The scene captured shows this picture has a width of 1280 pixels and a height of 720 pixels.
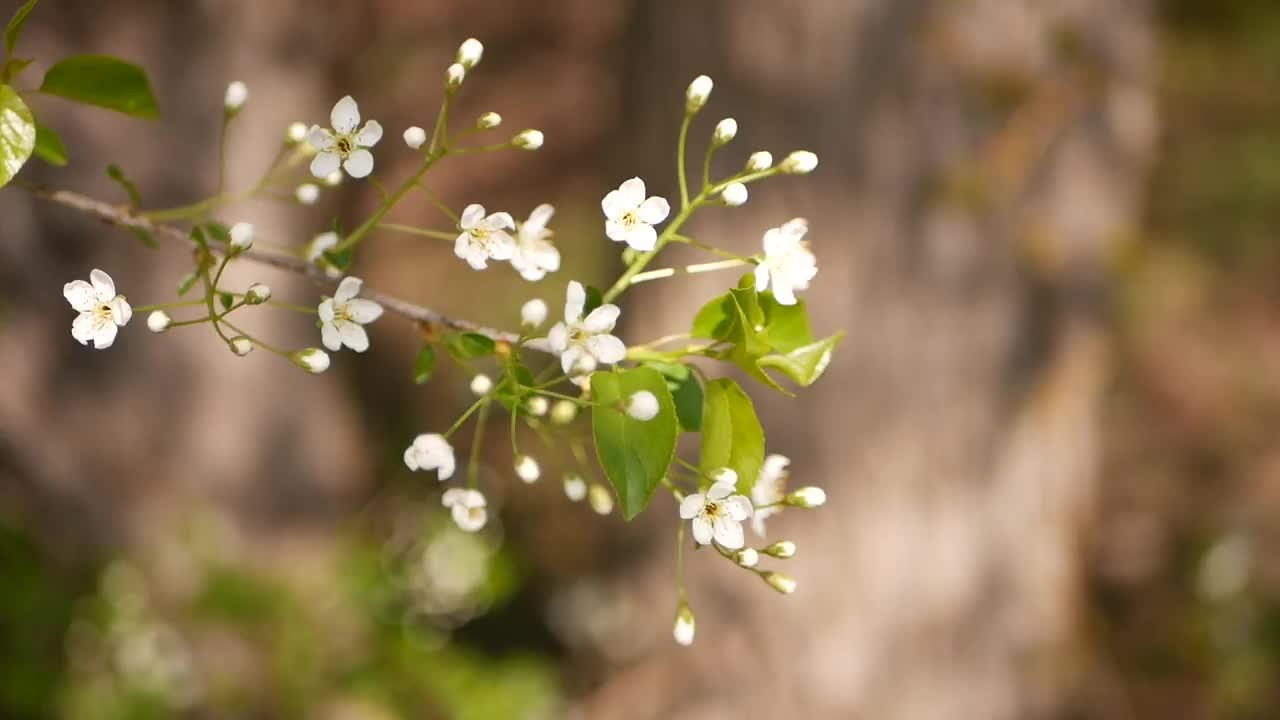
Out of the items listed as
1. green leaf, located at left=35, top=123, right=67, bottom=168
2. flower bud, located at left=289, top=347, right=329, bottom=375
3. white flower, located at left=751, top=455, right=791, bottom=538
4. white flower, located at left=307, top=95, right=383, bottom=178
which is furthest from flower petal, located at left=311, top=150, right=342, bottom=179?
white flower, located at left=751, top=455, right=791, bottom=538

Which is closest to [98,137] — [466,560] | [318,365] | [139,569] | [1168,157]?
[139,569]

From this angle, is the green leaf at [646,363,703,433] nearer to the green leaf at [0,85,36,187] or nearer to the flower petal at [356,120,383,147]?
the flower petal at [356,120,383,147]

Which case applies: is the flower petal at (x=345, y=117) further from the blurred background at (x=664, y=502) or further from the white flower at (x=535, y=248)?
the blurred background at (x=664, y=502)

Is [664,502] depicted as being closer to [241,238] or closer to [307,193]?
[307,193]

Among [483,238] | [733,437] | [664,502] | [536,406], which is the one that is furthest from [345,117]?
[664,502]

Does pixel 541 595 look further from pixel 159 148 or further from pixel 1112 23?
pixel 1112 23

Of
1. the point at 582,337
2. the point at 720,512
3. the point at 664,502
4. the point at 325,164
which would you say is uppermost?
the point at 325,164

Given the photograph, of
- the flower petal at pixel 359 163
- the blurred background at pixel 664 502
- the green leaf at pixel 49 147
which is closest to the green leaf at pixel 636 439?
the flower petal at pixel 359 163
